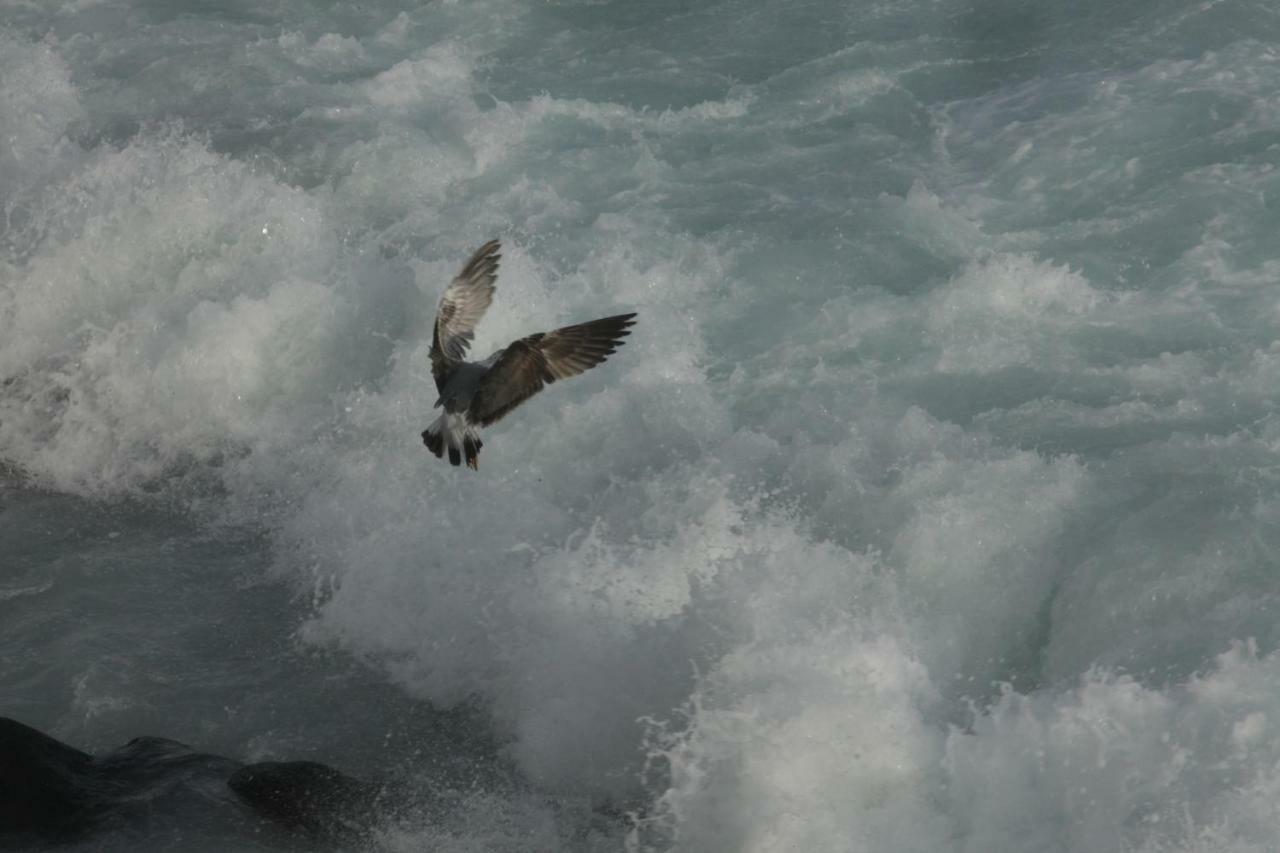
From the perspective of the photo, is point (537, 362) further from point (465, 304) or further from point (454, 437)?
point (465, 304)

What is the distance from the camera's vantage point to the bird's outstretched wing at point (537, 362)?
5922 mm

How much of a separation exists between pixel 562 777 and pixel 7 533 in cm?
372

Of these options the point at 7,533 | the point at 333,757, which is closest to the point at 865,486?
the point at 333,757

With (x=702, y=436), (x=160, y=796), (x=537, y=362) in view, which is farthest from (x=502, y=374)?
(x=702, y=436)

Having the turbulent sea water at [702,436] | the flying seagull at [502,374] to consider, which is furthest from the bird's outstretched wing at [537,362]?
the turbulent sea water at [702,436]

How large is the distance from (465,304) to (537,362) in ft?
2.60

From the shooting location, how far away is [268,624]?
7355 millimetres

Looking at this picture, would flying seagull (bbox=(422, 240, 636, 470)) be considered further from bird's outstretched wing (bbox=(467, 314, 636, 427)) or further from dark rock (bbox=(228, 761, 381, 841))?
dark rock (bbox=(228, 761, 381, 841))

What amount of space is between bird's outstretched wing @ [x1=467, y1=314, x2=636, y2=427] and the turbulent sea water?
131 centimetres

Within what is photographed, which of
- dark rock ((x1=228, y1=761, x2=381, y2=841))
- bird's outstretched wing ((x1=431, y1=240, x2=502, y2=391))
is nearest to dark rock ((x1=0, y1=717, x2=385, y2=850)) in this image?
dark rock ((x1=228, y1=761, x2=381, y2=841))

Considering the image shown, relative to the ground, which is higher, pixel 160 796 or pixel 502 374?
pixel 502 374

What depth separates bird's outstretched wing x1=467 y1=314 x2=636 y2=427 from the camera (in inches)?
233

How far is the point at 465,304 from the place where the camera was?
666 centimetres

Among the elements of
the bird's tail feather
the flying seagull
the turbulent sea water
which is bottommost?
the turbulent sea water
